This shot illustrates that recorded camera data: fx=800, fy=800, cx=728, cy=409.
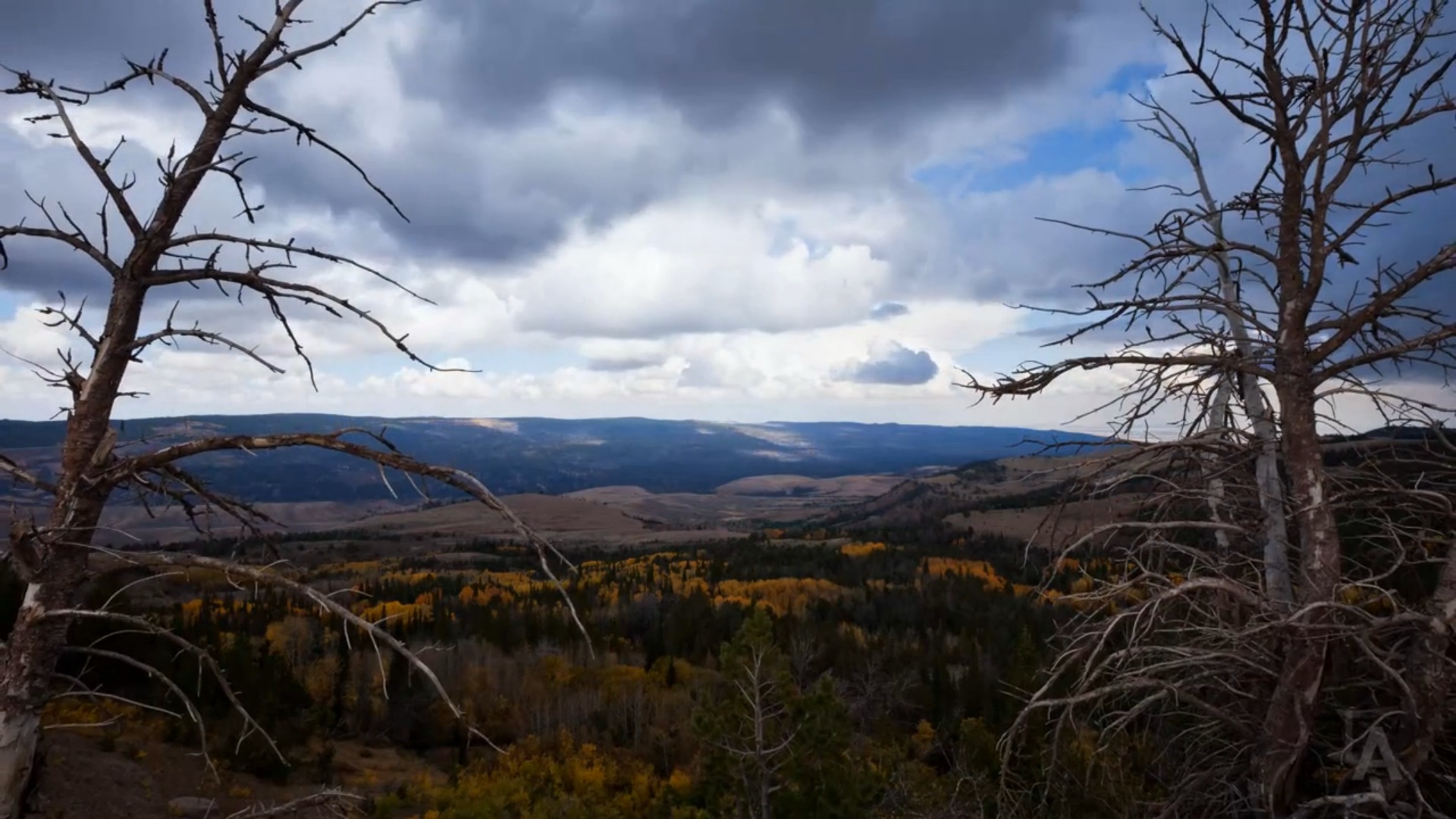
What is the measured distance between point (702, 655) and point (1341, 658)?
63.4 ft

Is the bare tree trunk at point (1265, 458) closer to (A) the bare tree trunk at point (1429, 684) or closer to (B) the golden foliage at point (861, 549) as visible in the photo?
(A) the bare tree trunk at point (1429, 684)

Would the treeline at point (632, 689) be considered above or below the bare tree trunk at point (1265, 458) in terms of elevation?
below

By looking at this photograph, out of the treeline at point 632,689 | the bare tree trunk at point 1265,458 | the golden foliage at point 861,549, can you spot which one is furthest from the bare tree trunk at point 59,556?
the golden foliage at point 861,549

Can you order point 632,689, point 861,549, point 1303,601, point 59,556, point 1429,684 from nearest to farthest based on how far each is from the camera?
point 59,556, point 1429,684, point 1303,601, point 632,689, point 861,549

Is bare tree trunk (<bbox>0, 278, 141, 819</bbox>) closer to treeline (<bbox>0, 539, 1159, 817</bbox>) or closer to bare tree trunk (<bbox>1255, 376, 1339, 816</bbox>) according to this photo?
treeline (<bbox>0, 539, 1159, 817</bbox>)

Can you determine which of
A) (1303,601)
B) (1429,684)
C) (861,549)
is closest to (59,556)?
(1303,601)

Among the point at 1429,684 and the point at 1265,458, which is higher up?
the point at 1265,458

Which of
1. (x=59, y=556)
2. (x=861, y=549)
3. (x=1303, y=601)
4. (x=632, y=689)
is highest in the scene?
(x=59, y=556)

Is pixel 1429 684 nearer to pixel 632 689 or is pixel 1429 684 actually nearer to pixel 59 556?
pixel 59 556

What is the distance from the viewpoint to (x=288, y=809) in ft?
10.6

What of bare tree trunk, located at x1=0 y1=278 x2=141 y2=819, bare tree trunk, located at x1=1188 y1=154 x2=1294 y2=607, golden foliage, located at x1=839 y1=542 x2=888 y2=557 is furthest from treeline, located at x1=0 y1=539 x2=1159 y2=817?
golden foliage, located at x1=839 y1=542 x2=888 y2=557

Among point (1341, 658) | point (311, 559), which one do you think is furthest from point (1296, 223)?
point (311, 559)

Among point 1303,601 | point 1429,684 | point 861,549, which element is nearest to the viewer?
point 1429,684

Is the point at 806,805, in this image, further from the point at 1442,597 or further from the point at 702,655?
the point at 702,655
